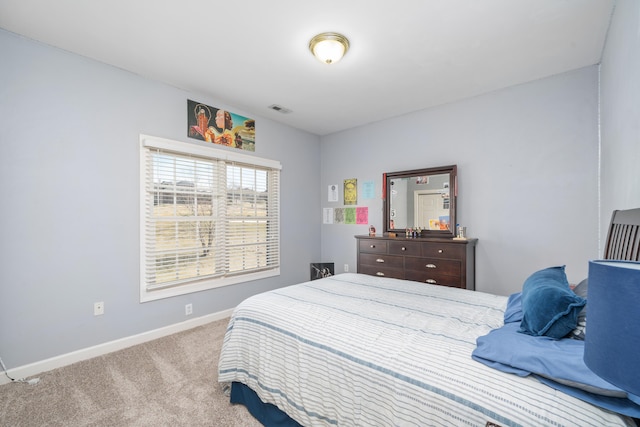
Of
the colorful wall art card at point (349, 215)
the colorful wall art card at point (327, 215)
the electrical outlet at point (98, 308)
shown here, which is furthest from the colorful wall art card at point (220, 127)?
the electrical outlet at point (98, 308)

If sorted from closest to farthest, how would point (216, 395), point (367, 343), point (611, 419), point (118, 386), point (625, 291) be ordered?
point (625, 291)
point (611, 419)
point (367, 343)
point (216, 395)
point (118, 386)

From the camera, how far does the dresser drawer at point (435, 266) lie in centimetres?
302

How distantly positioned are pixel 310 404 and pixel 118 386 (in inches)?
63.8

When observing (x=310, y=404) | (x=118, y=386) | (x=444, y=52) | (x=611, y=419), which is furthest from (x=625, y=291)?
(x=118, y=386)

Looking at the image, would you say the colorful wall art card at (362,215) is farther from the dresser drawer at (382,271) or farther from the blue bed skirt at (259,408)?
the blue bed skirt at (259,408)

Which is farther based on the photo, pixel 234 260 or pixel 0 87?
pixel 234 260

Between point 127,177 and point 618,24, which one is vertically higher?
point 618,24

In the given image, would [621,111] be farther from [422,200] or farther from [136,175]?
[136,175]

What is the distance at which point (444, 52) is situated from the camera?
2424 millimetres

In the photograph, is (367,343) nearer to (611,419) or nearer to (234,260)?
(611,419)

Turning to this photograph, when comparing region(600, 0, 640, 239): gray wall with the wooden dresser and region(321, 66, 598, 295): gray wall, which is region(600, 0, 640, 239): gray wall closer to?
region(321, 66, 598, 295): gray wall

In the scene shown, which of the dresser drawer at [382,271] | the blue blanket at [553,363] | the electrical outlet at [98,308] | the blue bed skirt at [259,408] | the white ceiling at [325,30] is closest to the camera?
the blue blanket at [553,363]

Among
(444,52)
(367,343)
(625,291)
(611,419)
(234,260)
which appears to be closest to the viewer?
(625,291)

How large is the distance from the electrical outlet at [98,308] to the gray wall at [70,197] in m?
0.04
